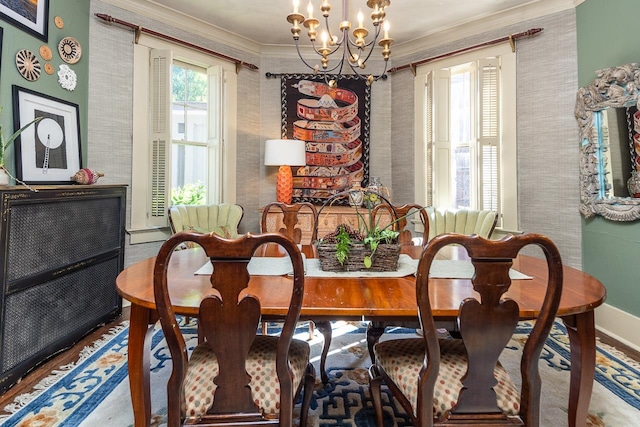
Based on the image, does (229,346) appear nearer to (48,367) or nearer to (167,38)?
(48,367)

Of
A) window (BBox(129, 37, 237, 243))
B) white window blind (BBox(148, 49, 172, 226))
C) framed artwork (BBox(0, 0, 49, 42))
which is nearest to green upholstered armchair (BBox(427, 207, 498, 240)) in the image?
window (BBox(129, 37, 237, 243))

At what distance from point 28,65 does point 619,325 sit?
457 cm

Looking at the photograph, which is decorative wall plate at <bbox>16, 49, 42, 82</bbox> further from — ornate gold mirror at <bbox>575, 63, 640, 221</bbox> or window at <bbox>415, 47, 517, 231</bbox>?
ornate gold mirror at <bbox>575, 63, 640, 221</bbox>

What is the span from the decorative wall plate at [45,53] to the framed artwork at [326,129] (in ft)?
7.04

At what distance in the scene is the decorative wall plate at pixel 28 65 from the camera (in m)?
2.28

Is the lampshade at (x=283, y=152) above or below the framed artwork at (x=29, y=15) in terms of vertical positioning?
below

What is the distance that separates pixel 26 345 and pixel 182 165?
2.04 metres

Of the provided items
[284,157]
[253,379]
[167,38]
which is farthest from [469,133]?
[253,379]

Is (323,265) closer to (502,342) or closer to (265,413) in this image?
(265,413)

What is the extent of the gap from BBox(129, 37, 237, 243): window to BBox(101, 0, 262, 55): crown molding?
0.23 meters

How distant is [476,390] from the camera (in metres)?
1.04

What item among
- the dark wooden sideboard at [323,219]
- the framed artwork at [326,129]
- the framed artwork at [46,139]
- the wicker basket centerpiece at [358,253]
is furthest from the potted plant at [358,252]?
the framed artwork at [326,129]

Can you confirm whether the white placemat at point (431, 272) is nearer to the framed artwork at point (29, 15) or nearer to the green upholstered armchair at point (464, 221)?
the green upholstered armchair at point (464, 221)

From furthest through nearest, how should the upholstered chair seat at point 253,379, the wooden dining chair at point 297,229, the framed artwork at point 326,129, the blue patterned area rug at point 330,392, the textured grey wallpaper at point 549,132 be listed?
the framed artwork at point 326,129, the textured grey wallpaper at point 549,132, the wooden dining chair at point 297,229, the blue patterned area rug at point 330,392, the upholstered chair seat at point 253,379
